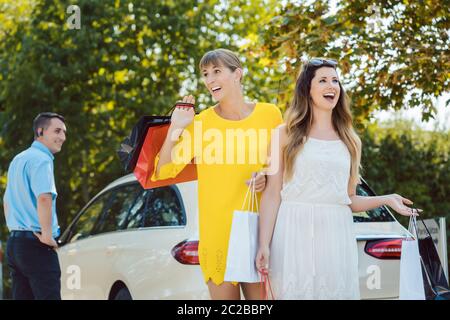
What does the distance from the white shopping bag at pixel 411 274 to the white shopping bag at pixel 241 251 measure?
2.29 feet

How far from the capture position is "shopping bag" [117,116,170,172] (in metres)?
4.52

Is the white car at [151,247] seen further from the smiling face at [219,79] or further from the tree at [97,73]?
the tree at [97,73]

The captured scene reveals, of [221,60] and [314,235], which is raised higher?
[221,60]

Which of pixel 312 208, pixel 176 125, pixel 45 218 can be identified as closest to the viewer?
pixel 312 208

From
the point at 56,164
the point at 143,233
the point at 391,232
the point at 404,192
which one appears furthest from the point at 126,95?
the point at 391,232

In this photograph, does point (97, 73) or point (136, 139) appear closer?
point (136, 139)

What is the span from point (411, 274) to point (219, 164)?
111 cm

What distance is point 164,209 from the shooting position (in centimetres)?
682

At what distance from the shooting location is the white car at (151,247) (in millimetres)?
5891

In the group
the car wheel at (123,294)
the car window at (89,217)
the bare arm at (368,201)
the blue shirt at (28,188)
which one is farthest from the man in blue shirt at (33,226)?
the bare arm at (368,201)

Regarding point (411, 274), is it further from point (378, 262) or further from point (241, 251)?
point (378, 262)

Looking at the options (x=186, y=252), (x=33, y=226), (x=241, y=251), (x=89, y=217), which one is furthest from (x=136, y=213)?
(x=241, y=251)

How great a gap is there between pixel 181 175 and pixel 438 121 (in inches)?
483
